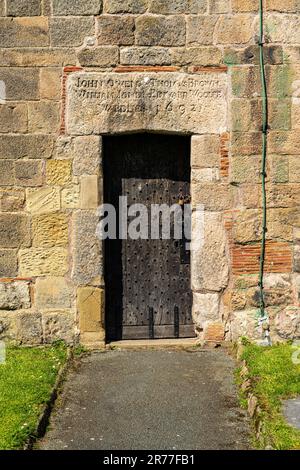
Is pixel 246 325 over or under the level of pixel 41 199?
under

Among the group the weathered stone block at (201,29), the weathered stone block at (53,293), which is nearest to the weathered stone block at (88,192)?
the weathered stone block at (53,293)

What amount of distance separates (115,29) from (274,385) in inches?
151

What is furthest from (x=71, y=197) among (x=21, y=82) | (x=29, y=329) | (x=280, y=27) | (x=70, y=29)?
(x=280, y=27)

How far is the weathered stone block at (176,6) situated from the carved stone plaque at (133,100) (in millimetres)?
631

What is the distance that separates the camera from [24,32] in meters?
6.59

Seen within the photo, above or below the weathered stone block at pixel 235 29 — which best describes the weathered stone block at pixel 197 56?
below

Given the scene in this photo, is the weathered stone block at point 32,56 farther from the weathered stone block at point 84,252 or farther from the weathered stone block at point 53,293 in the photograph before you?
the weathered stone block at point 53,293

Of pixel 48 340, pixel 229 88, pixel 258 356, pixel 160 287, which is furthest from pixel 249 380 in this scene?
pixel 229 88

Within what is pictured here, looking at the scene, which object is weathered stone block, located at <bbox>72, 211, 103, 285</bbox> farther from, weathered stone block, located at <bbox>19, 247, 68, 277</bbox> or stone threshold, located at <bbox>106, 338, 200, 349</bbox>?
stone threshold, located at <bbox>106, 338, 200, 349</bbox>

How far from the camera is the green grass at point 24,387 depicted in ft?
14.5

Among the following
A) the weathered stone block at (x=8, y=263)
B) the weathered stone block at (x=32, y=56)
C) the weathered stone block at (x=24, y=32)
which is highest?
the weathered stone block at (x=24, y=32)

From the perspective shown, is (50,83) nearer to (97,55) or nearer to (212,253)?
(97,55)

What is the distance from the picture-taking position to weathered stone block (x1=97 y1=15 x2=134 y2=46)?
6598mm

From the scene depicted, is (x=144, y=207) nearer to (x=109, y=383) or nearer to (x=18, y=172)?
(x=18, y=172)
